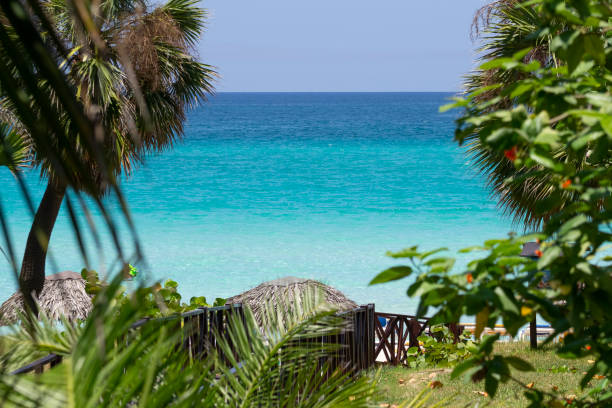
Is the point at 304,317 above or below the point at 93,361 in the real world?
below

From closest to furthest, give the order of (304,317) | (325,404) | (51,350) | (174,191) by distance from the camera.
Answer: (51,350), (325,404), (304,317), (174,191)

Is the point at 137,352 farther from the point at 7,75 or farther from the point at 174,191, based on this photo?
the point at 174,191

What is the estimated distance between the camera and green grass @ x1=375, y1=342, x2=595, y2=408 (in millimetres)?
7137

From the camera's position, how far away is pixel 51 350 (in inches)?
114

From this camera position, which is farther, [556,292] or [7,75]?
[556,292]

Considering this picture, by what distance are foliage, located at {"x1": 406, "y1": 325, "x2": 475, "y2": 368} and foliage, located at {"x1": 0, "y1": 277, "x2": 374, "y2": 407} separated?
6636 millimetres

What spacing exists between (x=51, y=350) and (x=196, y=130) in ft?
287

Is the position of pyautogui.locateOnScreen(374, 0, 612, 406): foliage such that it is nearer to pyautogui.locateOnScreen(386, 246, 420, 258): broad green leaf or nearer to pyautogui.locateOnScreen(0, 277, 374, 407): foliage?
pyautogui.locateOnScreen(386, 246, 420, 258): broad green leaf

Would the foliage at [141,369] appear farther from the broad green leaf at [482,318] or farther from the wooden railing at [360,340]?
the wooden railing at [360,340]

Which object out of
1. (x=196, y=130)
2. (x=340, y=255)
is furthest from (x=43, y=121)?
(x=196, y=130)

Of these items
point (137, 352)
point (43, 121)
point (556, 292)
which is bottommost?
point (137, 352)

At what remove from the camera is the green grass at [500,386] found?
7.14 meters

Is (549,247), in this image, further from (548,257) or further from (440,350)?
(440,350)

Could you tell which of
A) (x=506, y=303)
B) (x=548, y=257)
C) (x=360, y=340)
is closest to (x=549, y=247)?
(x=548, y=257)
